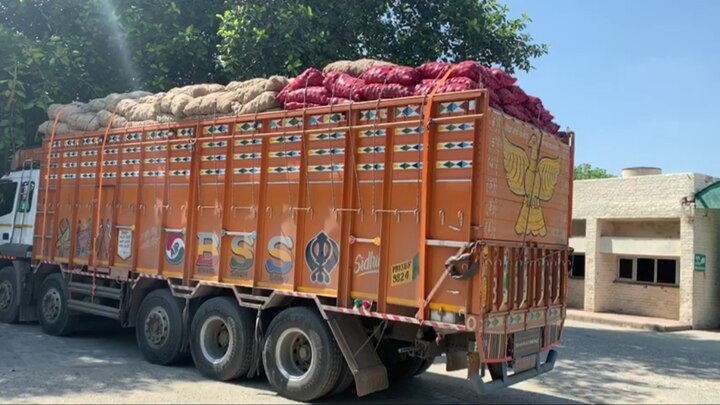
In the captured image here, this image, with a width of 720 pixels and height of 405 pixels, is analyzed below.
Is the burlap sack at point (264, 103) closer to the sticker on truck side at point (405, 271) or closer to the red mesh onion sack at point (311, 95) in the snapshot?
the red mesh onion sack at point (311, 95)

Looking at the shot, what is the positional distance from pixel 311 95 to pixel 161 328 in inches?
150

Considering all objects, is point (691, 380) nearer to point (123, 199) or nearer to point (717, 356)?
point (717, 356)

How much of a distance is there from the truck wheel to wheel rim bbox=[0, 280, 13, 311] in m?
1.08

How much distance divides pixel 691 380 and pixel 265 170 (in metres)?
7.31

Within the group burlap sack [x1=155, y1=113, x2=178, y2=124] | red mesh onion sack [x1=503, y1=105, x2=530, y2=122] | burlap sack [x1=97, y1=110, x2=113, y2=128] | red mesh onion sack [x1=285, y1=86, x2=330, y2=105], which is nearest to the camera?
red mesh onion sack [x1=503, y1=105, x2=530, y2=122]

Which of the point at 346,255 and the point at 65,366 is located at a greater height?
the point at 346,255

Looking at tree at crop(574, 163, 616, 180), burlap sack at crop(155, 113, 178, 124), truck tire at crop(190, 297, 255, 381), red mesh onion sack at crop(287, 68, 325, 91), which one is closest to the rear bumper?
truck tire at crop(190, 297, 255, 381)

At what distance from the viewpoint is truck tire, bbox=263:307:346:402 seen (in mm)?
6629

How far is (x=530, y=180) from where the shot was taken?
6875 mm

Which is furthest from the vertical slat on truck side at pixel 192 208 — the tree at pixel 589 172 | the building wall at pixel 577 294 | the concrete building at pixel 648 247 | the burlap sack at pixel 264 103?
the tree at pixel 589 172

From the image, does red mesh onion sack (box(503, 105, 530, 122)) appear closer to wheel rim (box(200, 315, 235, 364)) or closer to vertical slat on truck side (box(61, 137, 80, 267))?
wheel rim (box(200, 315, 235, 364))

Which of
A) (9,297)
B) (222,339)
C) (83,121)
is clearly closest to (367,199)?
(222,339)

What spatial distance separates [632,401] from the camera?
7.97 meters

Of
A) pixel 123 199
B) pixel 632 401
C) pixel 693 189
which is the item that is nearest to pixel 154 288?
pixel 123 199
